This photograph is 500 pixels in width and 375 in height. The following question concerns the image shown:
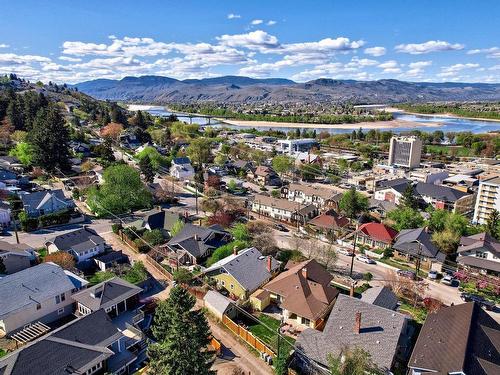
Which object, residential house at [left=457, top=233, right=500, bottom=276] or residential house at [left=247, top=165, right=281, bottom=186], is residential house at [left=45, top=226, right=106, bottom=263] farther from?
residential house at [left=247, top=165, right=281, bottom=186]

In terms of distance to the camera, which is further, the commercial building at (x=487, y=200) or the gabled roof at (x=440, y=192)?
the gabled roof at (x=440, y=192)

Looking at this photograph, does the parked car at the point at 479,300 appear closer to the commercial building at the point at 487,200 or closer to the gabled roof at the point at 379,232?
the gabled roof at the point at 379,232

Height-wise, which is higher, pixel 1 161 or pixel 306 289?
pixel 1 161

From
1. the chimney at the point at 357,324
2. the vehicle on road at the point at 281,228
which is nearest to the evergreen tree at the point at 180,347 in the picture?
the chimney at the point at 357,324

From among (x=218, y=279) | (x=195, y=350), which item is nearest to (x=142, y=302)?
(x=218, y=279)

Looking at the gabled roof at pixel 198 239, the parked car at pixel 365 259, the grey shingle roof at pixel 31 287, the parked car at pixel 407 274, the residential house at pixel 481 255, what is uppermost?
the grey shingle roof at pixel 31 287

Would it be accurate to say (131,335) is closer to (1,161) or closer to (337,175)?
(1,161)

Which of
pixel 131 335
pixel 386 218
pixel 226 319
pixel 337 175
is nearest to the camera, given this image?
pixel 131 335
